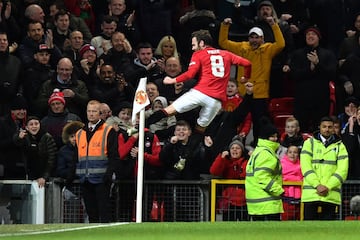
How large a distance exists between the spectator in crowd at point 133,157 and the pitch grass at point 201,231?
380 cm

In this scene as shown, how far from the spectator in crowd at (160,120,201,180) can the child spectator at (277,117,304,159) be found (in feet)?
4.18

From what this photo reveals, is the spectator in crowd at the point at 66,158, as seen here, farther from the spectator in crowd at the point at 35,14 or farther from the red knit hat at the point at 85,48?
the spectator in crowd at the point at 35,14

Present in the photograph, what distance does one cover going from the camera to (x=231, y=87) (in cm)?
2420

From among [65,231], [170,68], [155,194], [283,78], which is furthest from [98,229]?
[283,78]

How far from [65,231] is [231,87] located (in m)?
7.87

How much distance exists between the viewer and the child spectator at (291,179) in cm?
2117

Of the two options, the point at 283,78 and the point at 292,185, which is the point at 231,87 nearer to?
the point at 283,78

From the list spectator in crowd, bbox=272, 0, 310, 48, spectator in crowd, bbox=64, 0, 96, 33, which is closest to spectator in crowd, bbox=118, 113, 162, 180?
spectator in crowd, bbox=64, 0, 96, 33

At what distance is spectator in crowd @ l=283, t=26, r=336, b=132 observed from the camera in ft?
80.6

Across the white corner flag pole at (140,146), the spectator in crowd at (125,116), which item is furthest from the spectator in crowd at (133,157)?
the white corner flag pole at (140,146)

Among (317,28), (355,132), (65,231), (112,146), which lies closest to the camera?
(65,231)

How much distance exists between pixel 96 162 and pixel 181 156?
1.32 metres

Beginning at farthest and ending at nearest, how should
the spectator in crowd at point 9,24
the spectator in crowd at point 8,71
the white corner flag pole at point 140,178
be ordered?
1. the spectator in crowd at point 9,24
2. the spectator in crowd at point 8,71
3. the white corner flag pole at point 140,178

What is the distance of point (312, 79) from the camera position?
81.2 feet
